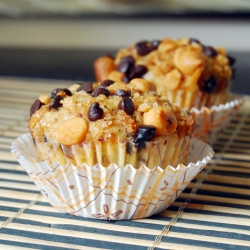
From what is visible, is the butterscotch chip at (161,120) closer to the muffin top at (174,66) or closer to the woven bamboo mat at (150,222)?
the woven bamboo mat at (150,222)

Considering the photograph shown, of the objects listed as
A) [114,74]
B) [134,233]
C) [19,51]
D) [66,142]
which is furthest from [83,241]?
[19,51]

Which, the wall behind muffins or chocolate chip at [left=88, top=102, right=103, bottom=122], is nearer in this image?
chocolate chip at [left=88, top=102, right=103, bottom=122]

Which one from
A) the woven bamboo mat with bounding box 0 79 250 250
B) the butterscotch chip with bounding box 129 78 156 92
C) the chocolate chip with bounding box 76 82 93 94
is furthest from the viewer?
the butterscotch chip with bounding box 129 78 156 92

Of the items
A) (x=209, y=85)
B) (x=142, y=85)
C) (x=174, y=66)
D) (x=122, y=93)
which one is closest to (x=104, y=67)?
(x=174, y=66)

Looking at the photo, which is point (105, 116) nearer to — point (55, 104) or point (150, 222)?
point (55, 104)

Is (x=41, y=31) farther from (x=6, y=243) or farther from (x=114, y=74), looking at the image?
(x=6, y=243)

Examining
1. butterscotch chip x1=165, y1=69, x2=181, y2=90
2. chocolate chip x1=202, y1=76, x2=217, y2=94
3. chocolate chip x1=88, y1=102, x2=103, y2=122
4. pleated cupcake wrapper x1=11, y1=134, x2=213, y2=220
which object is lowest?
pleated cupcake wrapper x1=11, y1=134, x2=213, y2=220

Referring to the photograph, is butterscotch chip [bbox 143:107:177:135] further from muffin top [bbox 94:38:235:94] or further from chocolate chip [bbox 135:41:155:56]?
chocolate chip [bbox 135:41:155:56]

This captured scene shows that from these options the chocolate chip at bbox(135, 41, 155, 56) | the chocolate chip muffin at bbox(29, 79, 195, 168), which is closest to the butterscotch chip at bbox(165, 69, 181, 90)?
the chocolate chip at bbox(135, 41, 155, 56)
